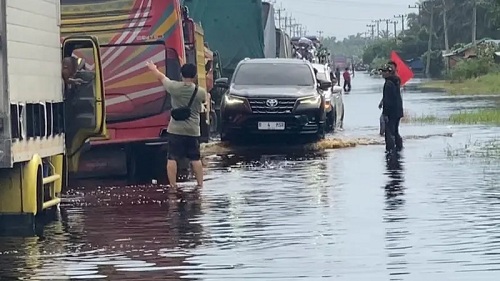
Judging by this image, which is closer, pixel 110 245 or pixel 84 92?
pixel 110 245

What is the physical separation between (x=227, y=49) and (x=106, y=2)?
45.8ft

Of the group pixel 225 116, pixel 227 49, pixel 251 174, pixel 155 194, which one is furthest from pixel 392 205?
pixel 227 49

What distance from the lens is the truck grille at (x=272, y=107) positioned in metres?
23.2

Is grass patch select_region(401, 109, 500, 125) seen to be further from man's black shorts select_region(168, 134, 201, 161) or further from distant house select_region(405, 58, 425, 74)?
distant house select_region(405, 58, 425, 74)

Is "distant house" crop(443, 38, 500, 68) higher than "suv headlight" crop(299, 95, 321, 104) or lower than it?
higher

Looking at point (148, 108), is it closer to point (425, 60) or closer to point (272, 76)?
point (272, 76)

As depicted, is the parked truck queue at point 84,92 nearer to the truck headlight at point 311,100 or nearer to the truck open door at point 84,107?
the truck open door at point 84,107

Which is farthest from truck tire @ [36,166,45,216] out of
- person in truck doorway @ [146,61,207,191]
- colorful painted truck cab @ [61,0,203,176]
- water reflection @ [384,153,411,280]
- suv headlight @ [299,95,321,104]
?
suv headlight @ [299,95,321,104]

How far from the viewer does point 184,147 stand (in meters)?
16.1

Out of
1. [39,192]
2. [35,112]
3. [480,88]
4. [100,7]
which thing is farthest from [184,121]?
[480,88]

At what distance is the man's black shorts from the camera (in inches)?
633

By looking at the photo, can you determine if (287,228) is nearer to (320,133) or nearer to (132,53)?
(132,53)

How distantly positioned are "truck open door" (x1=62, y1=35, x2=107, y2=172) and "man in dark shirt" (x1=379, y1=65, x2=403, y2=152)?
8237 mm

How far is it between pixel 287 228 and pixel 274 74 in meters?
12.9
